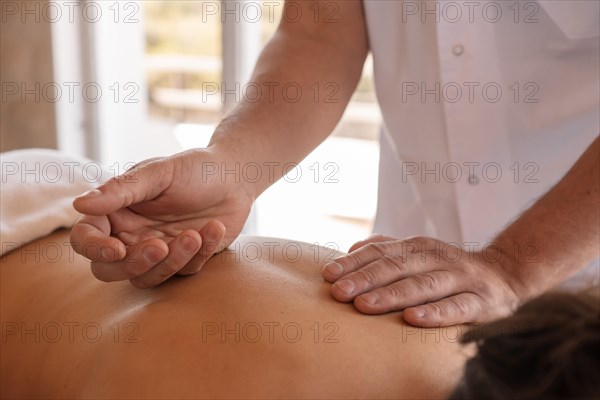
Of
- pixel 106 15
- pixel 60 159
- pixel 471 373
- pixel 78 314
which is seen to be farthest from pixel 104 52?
pixel 471 373

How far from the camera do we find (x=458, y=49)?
158cm

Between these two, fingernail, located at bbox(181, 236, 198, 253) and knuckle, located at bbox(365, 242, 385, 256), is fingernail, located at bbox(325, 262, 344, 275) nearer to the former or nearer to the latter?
knuckle, located at bbox(365, 242, 385, 256)

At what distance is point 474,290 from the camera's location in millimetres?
1117

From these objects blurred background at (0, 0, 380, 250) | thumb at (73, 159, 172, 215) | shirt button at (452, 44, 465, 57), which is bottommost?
blurred background at (0, 0, 380, 250)

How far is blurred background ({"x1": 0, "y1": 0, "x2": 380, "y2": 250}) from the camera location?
301cm

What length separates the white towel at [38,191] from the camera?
4.70 feet

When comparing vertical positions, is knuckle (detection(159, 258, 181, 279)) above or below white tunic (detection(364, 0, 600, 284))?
below

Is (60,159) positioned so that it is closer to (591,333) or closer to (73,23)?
(591,333)

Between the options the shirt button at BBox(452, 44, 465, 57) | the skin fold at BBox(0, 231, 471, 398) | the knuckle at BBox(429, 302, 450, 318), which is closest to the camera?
the skin fold at BBox(0, 231, 471, 398)

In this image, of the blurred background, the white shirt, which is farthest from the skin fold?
the blurred background

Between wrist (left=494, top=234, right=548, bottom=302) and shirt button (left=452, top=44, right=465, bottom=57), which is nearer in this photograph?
wrist (left=494, top=234, right=548, bottom=302)

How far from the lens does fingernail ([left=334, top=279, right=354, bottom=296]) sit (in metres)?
1.09

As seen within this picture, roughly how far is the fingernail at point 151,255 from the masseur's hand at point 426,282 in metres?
0.26

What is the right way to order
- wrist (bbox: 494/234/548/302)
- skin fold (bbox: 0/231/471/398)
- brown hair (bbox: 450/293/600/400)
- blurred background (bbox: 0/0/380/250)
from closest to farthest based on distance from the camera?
brown hair (bbox: 450/293/600/400) < skin fold (bbox: 0/231/471/398) < wrist (bbox: 494/234/548/302) < blurred background (bbox: 0/0/380/250)
